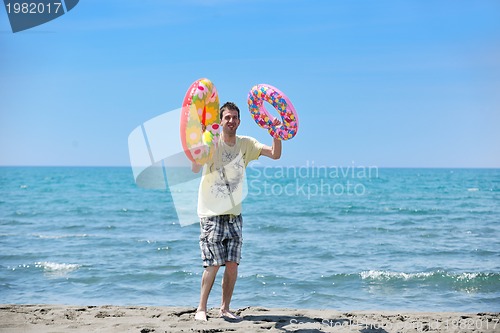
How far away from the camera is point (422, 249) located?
11.4 metres

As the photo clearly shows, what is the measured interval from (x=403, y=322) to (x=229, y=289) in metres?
1.60

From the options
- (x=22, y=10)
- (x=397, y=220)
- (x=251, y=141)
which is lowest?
(x=397, y=220)

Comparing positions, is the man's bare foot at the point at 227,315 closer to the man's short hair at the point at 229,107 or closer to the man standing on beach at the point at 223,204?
A: the man standing on beach at the point at 223,204

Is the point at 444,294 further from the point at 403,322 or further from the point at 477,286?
the point at 403,322

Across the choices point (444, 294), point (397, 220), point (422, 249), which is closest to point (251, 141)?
point (444, 294)

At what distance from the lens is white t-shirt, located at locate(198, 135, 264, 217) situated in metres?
5.10

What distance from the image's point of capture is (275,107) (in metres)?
5.36

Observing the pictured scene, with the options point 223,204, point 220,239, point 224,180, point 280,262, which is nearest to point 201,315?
point 220,239

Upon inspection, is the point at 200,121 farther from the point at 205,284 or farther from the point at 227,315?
the point at 227,315

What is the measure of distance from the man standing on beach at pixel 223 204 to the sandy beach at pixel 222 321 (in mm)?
355

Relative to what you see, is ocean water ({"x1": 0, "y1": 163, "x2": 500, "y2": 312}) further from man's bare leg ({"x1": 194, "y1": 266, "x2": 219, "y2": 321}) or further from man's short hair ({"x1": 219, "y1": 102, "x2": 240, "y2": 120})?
man's short hair ({"x1": 219, "y1": 102, "x2": 240, "y2": 120})

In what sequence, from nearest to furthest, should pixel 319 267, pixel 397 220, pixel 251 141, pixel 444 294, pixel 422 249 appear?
pixel 251 141 < pixel 444 294 < pixel 319 267 < pixel 422 249 < pixel 397 220

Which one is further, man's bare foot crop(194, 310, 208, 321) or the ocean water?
the ocean water

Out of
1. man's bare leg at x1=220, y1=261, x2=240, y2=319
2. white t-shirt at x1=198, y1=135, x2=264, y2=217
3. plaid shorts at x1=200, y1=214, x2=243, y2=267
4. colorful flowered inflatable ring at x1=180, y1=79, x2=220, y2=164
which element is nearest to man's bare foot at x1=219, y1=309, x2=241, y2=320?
man's bare leg at x1=220, y1=261, x2=240, y2=319
